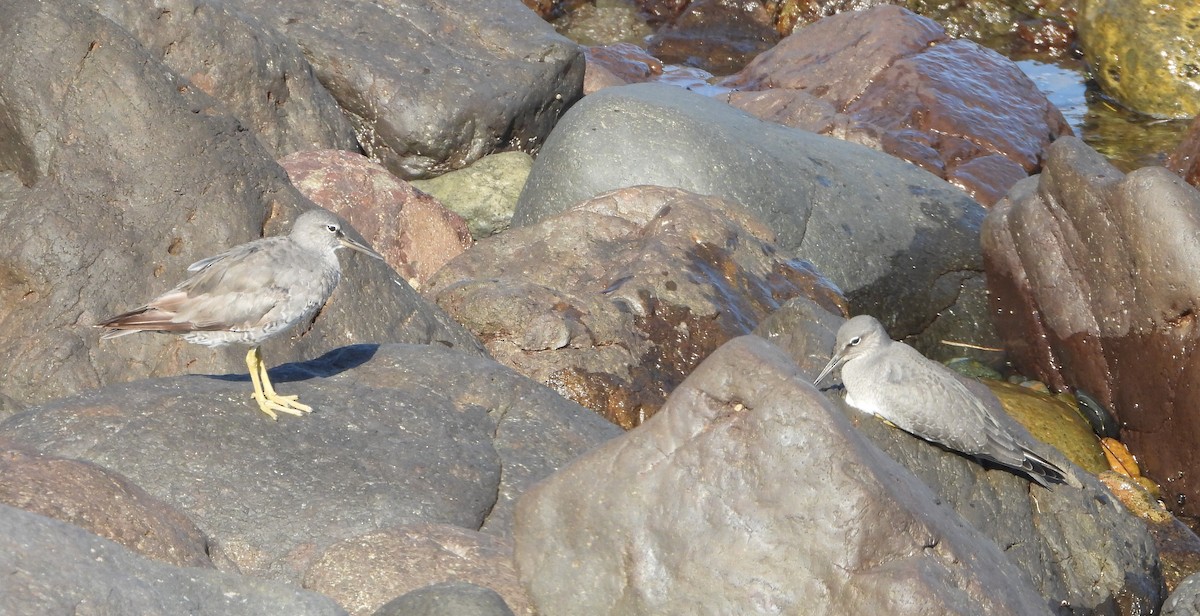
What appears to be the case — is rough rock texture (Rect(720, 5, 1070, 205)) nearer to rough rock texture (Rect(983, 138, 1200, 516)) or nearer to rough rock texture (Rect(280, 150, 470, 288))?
rough rock texture (Rect(983, 138, 1200, 516))

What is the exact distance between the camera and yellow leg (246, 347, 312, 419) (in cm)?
596

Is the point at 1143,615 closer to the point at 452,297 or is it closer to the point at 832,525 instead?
the point at 832,525

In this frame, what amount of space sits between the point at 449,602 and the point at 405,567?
576mm

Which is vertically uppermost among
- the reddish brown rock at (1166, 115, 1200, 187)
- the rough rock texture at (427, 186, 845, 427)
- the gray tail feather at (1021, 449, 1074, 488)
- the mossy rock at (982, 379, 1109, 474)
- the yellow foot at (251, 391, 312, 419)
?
the yellow foot at (251, 391, 312, 419)

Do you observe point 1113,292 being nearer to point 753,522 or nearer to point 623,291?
point 623,291

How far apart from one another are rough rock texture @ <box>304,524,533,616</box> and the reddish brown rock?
840 cm

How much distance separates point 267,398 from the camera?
6.01m

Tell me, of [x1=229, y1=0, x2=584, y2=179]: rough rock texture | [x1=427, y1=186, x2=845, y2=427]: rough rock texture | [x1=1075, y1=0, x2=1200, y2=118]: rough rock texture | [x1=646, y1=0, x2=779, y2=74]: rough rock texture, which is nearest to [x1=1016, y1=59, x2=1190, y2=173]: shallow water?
[x1=1075, y1=0, x2=1200, y2=118]: rough rock texture

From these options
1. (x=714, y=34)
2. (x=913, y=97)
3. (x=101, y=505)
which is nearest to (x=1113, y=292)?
(x=913, y=97)

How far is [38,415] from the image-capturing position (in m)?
5.82

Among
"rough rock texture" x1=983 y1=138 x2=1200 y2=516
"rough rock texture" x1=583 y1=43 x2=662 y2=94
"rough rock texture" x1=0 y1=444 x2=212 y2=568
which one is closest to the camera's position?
"rough rock texture" x1=0 y1=444 x2=212 y2=568

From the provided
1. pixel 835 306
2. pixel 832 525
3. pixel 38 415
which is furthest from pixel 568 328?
pixel 832 525

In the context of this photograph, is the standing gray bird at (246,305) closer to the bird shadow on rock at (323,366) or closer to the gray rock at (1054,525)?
the bird shadow on rock at (323,366)

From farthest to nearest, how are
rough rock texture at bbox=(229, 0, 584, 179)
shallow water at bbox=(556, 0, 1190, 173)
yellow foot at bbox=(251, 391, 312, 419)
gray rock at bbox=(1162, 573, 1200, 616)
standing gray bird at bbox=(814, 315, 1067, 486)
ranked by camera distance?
1. shallow water at bbox=(556, 0, 1190, 173)
2. rough rock texture at bbox=(229, 0, 584, 179)
3. gray rock at bbox=(1162, 573, 1200, 616)
4. standing gray bird at bbox=(814, 315, 1067, 486)
5. yellow foot at bbox=(251, 391, 312, 419)
